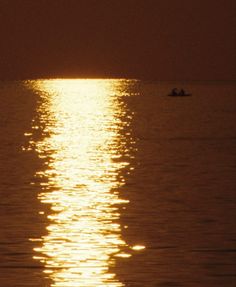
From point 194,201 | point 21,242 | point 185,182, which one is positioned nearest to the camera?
point 21,242

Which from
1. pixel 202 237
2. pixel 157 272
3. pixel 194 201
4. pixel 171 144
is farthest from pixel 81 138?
pixel 157 272

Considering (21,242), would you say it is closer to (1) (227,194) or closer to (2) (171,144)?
(1) (227,194)

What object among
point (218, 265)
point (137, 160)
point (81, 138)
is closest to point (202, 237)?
point (218, 265)

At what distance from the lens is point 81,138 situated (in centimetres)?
5400

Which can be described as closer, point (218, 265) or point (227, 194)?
point (218, 265)

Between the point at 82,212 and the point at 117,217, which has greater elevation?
the point at 82,212

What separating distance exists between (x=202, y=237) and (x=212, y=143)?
29412 millimetres

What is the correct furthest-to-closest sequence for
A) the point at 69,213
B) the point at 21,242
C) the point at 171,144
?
the point at 171,144 → the point at 69,213 → the point at 21,242

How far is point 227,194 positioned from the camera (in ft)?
89.9

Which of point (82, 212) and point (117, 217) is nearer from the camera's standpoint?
point (117, 217)

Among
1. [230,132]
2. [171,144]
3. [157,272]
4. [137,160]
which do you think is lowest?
[157,272]

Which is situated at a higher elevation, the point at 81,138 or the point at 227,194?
the point at 81,138

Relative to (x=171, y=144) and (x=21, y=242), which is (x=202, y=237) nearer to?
(x=21, y=242)

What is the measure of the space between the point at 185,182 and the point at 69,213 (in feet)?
24.0
